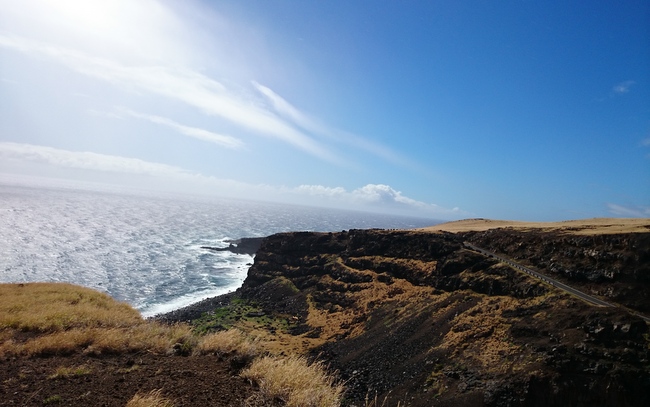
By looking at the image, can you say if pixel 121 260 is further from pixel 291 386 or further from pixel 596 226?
pixel 596 226

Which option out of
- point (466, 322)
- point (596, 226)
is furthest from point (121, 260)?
point (596, 226)

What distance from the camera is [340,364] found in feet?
116

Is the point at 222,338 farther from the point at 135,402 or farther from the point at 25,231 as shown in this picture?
the point at 25,231

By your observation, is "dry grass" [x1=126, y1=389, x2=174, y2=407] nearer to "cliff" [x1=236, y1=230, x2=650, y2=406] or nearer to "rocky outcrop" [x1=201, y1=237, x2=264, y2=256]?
"cliff" [x1=236, y1=230, x2=650, y2=406]

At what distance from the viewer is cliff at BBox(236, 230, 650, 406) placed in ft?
73.5

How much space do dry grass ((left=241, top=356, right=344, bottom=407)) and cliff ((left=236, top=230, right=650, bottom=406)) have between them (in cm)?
402

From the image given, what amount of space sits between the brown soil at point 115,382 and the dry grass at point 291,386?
42 centimetres

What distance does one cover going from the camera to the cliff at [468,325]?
2241 cm

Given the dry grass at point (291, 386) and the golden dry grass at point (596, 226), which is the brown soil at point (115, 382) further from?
the golden dry grass at point (596, 226)

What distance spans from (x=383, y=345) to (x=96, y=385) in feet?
109

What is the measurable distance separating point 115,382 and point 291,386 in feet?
14.6

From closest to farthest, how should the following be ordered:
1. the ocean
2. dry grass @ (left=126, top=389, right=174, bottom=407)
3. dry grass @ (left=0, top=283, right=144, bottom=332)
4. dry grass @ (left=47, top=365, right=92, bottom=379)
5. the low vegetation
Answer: dry grass @ (left=126, top=389, right=174, bottom=407)
the low vegetation
dry grass @ (left=47, top=365, right=92, bottom=379)
dry grass @ (left=0, top=283, right=144, bottom=332)
the ocean

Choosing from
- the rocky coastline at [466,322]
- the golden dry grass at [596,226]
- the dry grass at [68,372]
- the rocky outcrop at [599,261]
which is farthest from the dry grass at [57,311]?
the golden dry grass at [596,226]

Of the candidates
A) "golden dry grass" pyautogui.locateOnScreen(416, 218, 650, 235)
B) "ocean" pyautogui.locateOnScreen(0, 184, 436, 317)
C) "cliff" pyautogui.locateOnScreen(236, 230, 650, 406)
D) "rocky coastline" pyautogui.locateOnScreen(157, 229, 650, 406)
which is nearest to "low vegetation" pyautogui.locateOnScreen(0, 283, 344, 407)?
"cliff" pyautogui.locateOnScreen(236, 230, 650, 406)
